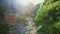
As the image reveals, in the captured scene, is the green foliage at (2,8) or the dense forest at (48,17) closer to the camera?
the dense forest at (48,17)

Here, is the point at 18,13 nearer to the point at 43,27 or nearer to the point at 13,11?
the point at 13,11

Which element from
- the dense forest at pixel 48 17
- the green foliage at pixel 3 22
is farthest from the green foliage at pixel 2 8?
the dense forest at pixel 48 17

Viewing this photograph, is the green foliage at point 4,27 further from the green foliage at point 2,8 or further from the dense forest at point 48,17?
the dense forest at point 48,17

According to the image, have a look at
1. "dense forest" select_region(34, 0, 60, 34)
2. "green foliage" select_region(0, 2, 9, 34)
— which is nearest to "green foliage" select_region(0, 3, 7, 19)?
"green foliage" select_region(0, 2, 9, 34)

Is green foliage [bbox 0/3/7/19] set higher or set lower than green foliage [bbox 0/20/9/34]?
higher

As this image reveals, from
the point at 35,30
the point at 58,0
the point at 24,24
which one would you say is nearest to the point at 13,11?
the point at 24,24

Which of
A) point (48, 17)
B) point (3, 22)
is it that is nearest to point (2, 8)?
point (3, 22)

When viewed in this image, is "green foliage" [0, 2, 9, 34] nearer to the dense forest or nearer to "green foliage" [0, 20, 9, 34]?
"green foliage" [0, 20, 9, 34]

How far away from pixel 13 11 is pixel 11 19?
89 mm

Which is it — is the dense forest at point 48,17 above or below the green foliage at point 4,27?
above

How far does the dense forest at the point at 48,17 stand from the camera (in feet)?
4.72

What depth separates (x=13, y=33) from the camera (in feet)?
5.31

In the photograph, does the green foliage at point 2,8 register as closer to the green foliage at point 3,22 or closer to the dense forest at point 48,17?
the green foliage at point 3,22

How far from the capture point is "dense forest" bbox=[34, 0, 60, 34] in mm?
1440
